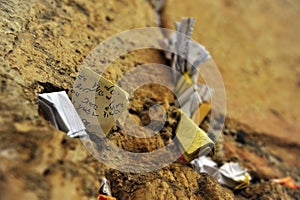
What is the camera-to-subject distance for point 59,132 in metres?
2.72

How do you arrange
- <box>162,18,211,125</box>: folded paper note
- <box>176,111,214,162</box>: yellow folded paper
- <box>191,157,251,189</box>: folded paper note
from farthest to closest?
1. <box>162,18,211,125</box>: folded paper note
2. <box>191,157,251,189</box>: folded paper note
3. <box>176,111,214,162</box>: yellow folded paper

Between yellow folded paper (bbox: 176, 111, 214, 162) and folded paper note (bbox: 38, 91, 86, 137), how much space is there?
4.05 feet

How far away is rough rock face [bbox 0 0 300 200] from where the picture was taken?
8.05 feet

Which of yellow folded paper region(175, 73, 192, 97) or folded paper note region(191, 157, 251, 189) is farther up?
yellow folded paper region(175, 73, 192, 97)

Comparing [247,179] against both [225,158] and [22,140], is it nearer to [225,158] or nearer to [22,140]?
[225,158]

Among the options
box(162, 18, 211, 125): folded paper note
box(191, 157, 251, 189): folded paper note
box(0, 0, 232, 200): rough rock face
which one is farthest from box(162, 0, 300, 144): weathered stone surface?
box(0, 0, 232, 200): rough rock face

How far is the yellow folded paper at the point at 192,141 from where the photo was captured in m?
3.69

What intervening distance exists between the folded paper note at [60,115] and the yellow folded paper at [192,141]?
1234 mm

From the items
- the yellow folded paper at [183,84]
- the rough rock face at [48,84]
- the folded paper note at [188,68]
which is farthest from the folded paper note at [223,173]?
the yellow folded paper at [183,84]

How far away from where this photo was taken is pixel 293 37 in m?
9.29

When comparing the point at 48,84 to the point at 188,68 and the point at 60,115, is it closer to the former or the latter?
the point at 60,115

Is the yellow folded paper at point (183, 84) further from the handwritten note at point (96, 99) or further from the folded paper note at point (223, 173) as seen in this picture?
the handwritten note at point (96, 99)

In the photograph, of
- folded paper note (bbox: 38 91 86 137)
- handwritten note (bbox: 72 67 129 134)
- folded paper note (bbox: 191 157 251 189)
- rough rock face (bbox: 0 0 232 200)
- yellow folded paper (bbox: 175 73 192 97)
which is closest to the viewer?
rough rock face (bbox: 0 0 232 200)

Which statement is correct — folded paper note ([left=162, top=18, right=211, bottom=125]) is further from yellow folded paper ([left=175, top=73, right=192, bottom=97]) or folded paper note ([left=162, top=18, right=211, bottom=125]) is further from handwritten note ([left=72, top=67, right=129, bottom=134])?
handwritten note ([left=72, top=67, right=129, bottom=134])
